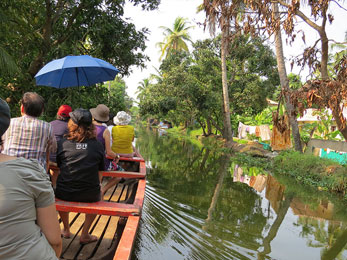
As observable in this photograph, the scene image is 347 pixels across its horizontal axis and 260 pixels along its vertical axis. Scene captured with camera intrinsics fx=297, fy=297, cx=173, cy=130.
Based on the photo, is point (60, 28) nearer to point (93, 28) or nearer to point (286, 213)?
point (93, 28)

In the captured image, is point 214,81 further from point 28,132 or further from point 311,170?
point 28,132

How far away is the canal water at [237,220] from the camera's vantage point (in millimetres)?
4918

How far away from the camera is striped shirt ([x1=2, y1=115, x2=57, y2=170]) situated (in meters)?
2.81

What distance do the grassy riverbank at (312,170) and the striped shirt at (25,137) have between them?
9168mm

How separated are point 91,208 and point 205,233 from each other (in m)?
2.98

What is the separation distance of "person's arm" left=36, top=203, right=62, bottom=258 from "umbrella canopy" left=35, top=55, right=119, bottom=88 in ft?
12.8

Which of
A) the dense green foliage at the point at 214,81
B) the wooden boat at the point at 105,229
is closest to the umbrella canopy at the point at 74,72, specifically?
the wooden boat at the point at 105,229

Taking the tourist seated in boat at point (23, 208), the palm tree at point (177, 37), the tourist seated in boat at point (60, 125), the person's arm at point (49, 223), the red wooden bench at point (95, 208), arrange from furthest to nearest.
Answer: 1. the palm tree at point (177, 37)
2. the tourist seated in boat at point (60, 125)
3. the red wooden bench at point (95, 208)
4. the person's arm at point (49, 223)
5. the tourist seated in boat at point (23, 208)

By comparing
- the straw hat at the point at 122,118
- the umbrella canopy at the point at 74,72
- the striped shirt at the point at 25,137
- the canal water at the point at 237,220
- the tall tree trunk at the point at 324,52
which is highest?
the tall tree trunk at the point at 324,52

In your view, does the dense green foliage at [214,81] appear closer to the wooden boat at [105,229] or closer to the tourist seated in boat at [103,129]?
the tourist seated in boat at [103,129]

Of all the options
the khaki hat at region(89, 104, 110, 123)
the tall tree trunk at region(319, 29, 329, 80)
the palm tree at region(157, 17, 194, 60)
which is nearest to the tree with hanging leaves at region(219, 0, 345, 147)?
the tall tree trunk at region(319, 29, 329, 80)

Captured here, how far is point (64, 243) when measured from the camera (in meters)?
3.36

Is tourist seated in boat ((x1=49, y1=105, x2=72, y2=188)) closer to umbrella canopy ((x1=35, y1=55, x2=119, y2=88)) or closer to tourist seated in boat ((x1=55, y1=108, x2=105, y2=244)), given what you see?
tourist seated in boat ((x1=55, y1=108, x2=105, y2=244))

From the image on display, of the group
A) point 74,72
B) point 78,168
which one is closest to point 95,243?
point 78,168
